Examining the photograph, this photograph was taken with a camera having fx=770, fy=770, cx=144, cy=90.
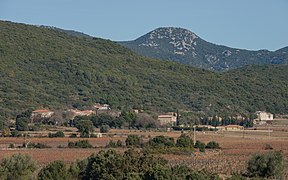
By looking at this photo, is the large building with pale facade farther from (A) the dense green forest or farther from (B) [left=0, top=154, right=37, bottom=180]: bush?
(B) [left=0, top=154, right=37, bottom=180]: bush

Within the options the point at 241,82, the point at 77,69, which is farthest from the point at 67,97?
the point at 241,82

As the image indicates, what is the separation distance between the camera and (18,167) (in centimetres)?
3145

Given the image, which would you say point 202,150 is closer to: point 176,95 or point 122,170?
point 122,170

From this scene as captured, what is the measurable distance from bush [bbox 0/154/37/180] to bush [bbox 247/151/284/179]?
1135 cm

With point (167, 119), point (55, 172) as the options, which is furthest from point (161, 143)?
point (167, 119)

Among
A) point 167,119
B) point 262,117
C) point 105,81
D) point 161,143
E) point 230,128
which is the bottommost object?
point 161,143

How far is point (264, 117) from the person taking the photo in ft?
394

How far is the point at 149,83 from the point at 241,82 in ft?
79.2

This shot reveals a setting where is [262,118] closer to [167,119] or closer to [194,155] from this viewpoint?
[167,119]

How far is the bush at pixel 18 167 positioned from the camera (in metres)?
31.0

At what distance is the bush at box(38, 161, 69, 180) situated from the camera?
1196 inches

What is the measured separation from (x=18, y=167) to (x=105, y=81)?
322 feet

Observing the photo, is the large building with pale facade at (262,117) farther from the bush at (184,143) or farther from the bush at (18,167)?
the bush at (18,167)

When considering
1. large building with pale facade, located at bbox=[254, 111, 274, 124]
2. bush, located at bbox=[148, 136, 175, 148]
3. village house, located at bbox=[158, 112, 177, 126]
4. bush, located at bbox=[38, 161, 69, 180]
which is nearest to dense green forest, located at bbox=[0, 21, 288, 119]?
large building with pale facade, located at bbox=[254, 111, 274, 124]
